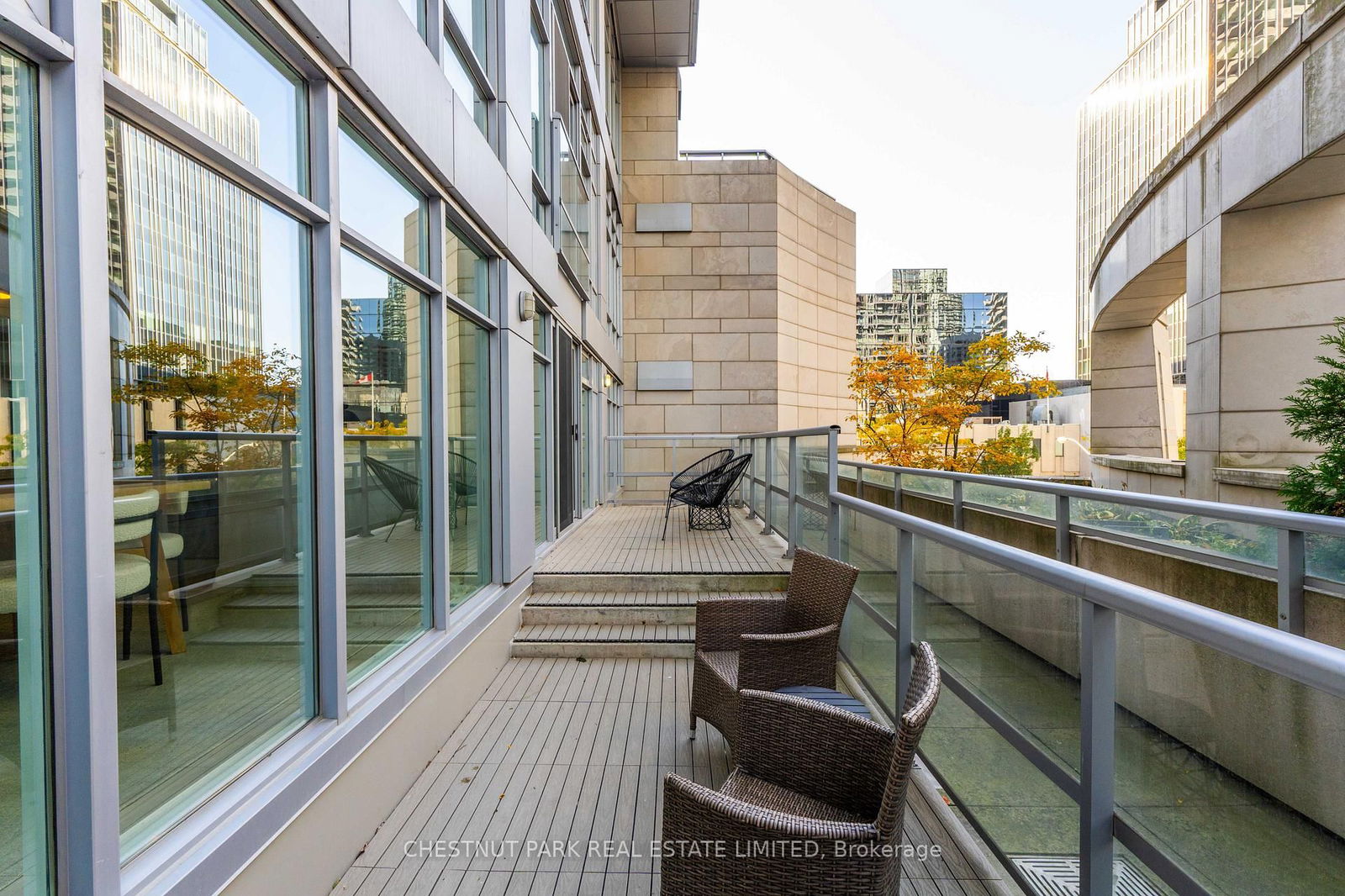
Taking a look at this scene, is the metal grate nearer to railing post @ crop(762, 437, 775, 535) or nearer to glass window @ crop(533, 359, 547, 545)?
glass window @ crop(533, 359, 547, 545)

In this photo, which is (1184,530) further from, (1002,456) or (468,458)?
(1002,456)

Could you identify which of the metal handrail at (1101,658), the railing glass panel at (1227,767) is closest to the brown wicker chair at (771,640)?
the metal handrail at (1101,658)

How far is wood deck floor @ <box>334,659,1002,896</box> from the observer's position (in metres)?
2.39

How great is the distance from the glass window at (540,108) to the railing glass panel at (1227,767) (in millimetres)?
6322

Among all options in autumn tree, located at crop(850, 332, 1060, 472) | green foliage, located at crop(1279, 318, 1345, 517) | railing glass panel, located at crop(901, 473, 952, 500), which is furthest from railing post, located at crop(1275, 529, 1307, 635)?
autumn tree, located at crop(850, 332, 1060, 472)

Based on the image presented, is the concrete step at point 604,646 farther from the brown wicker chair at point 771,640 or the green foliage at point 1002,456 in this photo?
the green foliage at point 1002,456

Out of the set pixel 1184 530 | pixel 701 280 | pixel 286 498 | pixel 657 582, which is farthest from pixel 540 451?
pixel 701 280

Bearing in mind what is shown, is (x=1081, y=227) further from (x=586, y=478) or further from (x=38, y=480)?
(x=38, y=480)

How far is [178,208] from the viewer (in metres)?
1.85

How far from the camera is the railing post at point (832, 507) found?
14.1 feet

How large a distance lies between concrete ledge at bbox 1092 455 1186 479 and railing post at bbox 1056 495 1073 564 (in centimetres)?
396

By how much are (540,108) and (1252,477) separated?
736 cm

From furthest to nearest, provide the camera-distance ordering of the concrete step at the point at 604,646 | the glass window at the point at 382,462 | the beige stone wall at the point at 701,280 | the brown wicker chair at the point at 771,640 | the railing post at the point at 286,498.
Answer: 1. the beige stone wall at the point at 701,280
2. the concrete step at the point at 604,646
3. the brown wicker chair at the point at 771,640
4. the glass window at the point at 382,462
5. the railing post at the point at 286,498

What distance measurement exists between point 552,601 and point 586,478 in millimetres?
4905
